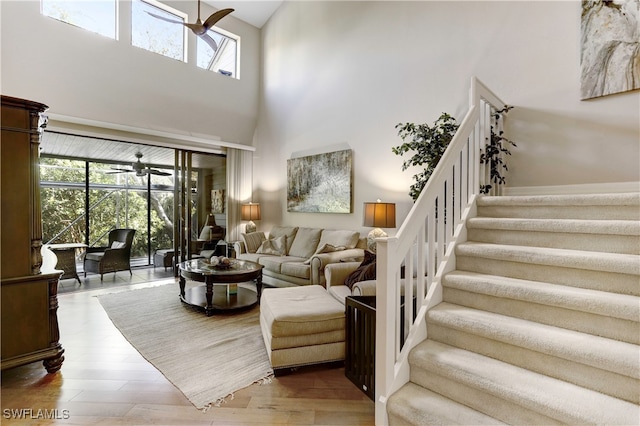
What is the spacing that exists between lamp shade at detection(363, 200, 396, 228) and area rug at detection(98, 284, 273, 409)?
1817 mm

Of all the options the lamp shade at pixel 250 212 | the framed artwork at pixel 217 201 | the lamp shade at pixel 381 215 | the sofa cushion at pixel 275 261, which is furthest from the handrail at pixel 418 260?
the framed artwork at pixel 217 201

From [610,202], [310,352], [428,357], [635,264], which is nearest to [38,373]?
[310,352]

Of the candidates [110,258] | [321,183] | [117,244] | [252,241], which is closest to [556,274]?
[321,183]

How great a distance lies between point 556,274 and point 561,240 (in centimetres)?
32

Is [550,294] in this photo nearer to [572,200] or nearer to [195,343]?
[572,200]

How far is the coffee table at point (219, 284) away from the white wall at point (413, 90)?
182 cm

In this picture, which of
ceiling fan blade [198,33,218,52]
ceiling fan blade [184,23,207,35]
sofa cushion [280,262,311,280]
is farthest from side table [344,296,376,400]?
ceiling fan blade [198,33,218,52]

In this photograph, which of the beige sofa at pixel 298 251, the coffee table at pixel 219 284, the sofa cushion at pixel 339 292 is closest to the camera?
the sofa cushion at pixel 339 292

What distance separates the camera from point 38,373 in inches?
94.3

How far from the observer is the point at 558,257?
188 centimetres

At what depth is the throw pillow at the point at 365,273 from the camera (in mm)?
2922

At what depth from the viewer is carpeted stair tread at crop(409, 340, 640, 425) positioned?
130 cm

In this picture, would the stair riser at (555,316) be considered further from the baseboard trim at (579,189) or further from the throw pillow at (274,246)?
the throw pillow at (274,246)

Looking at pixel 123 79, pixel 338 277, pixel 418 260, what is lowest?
pixel 338 277
